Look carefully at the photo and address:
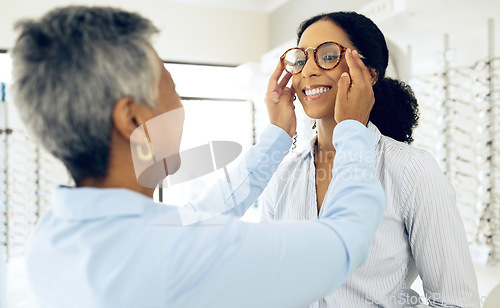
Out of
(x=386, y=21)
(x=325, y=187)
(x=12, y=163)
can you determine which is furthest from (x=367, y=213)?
(x=12, y=163)

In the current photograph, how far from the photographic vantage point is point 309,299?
0.60 metres

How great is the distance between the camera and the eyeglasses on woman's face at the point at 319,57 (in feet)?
3.59

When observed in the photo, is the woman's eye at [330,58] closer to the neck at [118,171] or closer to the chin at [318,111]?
the chin at [318,111]

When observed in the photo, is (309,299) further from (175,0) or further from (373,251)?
(175,0)

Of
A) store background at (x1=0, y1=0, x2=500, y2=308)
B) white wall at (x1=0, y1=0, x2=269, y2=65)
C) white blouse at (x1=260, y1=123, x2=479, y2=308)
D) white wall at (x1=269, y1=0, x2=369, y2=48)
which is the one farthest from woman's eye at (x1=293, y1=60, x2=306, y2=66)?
white wall at (x1=0, y1=0, x2=269, y2=65)

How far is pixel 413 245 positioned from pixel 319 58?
1.78 feet

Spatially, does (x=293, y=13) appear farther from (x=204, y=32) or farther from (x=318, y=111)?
(x=318, y=111)

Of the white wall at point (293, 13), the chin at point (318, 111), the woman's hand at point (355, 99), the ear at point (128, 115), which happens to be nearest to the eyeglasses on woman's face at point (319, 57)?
the chin at point (318, 111)

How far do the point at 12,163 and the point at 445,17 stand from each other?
3039 millimetres

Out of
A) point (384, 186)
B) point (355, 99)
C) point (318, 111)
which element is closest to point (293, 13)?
point (318, 111)

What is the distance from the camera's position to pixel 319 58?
112 cm

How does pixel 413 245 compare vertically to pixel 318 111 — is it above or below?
below

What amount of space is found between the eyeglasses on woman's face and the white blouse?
274 millimetres

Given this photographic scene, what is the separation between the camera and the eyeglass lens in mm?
1100
